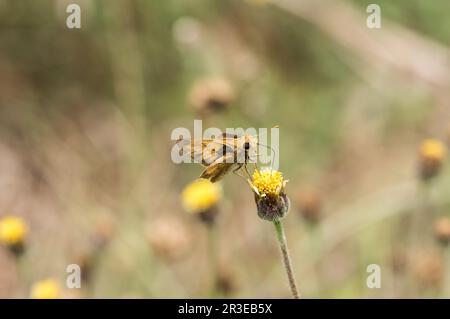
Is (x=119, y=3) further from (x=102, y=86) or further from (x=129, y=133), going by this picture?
(x=129, y=133)

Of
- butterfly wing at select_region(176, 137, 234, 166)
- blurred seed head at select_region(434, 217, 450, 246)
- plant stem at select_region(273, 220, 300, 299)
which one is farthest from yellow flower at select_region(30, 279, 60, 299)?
blurred seed head at select_region(434, 217, 450, 246)

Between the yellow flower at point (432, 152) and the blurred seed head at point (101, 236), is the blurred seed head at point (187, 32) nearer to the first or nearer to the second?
the blurred seed head at point (101, 236)

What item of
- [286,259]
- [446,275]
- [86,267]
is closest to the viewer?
[286,259]

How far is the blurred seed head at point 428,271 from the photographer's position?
2.56m

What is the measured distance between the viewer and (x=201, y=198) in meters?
2.57

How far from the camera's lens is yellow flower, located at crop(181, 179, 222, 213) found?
2547 millimetres

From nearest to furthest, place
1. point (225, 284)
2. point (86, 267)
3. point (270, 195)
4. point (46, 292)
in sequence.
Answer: point (270, 195) < point (46, 292) < point (225, 284) < point (86, 267)

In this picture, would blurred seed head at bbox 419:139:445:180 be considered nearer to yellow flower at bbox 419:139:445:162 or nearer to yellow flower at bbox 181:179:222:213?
yellow flower at bbox 419:139:445:162

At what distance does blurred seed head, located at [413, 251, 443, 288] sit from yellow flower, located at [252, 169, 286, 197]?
1.12 metres

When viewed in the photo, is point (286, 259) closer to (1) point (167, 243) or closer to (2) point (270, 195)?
(2) point (270, 195)

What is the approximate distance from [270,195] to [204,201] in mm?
963

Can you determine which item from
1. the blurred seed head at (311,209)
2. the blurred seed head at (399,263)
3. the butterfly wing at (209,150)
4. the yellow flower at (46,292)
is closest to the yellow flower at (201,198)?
the blurred seed head at (311,209)

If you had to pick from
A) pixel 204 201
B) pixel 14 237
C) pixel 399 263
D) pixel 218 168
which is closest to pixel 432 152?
pixel 399 263
